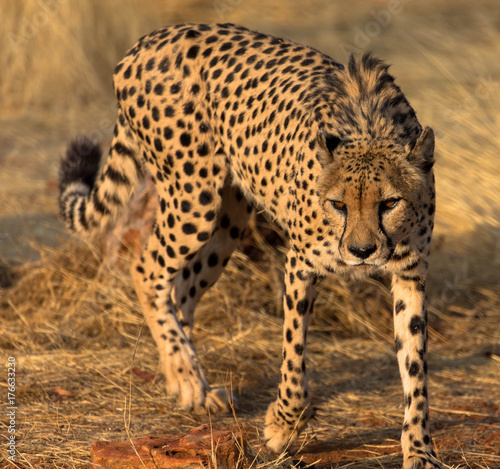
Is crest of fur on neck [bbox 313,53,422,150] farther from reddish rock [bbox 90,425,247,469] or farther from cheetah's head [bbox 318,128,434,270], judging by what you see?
reddish rock [bbox 90,425,247,469]

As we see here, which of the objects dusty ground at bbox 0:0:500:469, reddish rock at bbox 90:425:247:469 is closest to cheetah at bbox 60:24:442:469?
dusty ground at bbox 0:0:500:469

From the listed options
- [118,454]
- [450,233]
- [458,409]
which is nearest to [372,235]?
[118,454]

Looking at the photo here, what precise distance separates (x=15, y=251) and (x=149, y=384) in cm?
214

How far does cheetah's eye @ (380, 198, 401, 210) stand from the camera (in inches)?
118

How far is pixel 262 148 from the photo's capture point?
372 cm

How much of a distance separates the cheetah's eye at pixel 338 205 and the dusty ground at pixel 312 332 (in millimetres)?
923

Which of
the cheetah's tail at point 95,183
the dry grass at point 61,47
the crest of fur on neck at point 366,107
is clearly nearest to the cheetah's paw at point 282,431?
the crest of fur on neck at point 366,107

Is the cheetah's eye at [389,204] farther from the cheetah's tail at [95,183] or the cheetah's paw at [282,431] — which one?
the cheetah's tail at [95,183]

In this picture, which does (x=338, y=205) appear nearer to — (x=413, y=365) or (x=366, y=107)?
(x=366, y=107)

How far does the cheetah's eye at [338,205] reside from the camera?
9.99 ft

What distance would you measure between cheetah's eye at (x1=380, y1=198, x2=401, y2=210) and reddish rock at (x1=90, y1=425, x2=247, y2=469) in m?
0.93

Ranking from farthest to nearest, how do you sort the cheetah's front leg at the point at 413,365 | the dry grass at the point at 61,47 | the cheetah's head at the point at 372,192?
the dry grass at the point at 61,47, the cheetah's front leg at the point at 413,365, the cheetah's head at the point at 372,192

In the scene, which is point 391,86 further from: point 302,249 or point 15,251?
point 15,251

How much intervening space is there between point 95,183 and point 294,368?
171 cm
